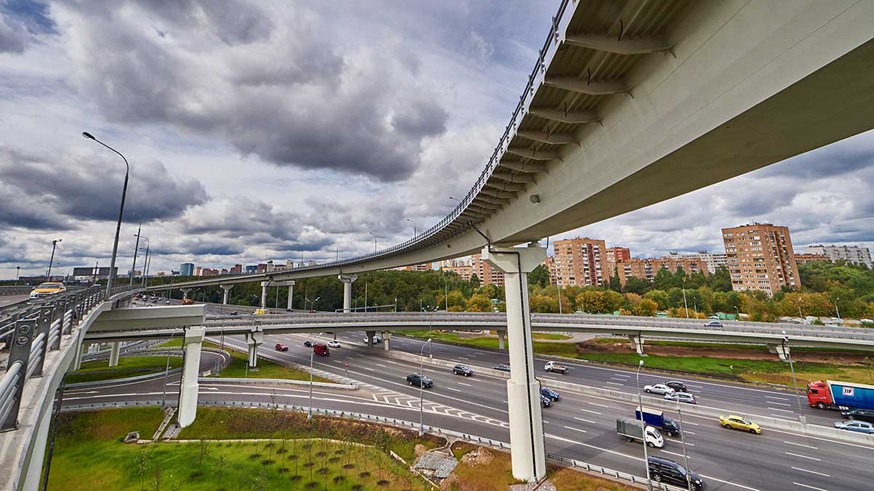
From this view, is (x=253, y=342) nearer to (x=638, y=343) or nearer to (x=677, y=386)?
(x=677, y=386)

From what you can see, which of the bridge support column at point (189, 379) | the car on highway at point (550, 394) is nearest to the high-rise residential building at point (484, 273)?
the car on highway at point (550, 394)

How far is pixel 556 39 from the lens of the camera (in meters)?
6.82

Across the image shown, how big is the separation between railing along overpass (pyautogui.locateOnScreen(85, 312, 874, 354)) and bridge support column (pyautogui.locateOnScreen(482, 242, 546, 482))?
2795cm

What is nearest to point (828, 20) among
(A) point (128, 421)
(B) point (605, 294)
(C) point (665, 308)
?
(A) point (128, 421)

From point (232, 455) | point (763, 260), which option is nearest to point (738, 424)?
point (232, 455)

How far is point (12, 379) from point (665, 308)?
94.1m

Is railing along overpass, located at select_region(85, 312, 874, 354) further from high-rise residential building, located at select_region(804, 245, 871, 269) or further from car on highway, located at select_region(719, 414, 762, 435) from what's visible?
high-rise residential building, located at select_region(804, 245, 871, 269)

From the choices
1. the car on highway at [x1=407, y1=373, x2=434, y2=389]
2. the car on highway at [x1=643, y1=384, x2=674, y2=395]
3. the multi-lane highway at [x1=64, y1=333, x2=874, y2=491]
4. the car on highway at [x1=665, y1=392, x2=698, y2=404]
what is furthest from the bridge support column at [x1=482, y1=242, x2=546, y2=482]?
the car on highway at [x1=643, y1=384, x2=674, y2=395]

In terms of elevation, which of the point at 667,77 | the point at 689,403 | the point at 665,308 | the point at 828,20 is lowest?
the point at 689,403

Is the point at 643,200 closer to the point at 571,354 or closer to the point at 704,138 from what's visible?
the point at 704,138

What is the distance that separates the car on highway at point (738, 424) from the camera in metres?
25.1

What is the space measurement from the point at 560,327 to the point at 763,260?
96.9 meters

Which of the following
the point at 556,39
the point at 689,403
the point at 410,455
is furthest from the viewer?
the point at 689,403

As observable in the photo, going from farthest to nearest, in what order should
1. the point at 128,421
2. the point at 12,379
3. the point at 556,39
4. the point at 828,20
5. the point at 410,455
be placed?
the point at 128,421
the point at 410,455
the point at 556,39
the point at 828,20
the point at 12,379
